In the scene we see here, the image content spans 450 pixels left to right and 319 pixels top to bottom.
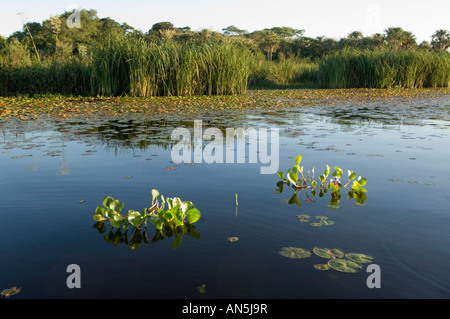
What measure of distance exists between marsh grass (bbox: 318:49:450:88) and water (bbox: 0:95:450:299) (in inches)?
520

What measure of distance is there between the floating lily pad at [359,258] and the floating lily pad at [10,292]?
188 centimetres

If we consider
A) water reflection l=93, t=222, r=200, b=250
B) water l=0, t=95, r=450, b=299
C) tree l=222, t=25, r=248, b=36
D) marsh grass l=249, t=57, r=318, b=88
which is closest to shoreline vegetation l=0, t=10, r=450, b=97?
marsh grass l=249, t=57, r=318, b=88

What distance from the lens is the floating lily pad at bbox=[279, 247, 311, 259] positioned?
247cm

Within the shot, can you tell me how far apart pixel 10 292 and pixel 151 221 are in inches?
40.4

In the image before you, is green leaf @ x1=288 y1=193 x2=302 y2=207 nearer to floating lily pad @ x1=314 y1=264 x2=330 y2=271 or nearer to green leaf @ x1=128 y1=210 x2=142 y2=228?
floating lily pad @ x1=314 y1=264 x2=330 y2=271

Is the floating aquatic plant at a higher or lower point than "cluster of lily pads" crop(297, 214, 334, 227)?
lower

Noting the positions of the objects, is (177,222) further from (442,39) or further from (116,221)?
(442,39)

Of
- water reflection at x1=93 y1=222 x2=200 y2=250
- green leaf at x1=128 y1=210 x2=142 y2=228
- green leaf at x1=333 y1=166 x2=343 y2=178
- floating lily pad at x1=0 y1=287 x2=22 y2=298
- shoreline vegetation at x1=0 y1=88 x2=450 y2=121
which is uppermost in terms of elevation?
shoreline vegetation at x1=0 y1=88 x2=450 y2=121

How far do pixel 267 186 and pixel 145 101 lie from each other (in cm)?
837

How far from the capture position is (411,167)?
15.3 ft

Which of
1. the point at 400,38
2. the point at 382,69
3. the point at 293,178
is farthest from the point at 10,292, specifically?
the point at 400,38

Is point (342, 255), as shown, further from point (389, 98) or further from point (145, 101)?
point (389, 98)

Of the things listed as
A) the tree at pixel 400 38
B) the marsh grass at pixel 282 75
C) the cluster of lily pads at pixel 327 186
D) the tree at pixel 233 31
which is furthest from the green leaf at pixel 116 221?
the tree at pixel 233 31
